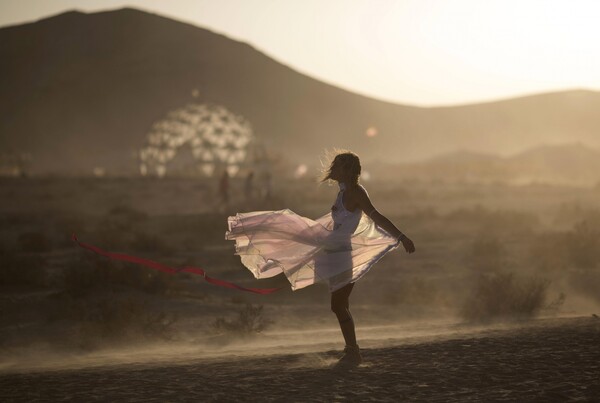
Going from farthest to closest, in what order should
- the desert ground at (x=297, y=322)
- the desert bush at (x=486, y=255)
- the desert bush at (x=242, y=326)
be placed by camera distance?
1. the desert bush at (x=486, y=255)
2. the desert bush at (x=242, y=326)
3. the desert ground at (x=297, y=322)

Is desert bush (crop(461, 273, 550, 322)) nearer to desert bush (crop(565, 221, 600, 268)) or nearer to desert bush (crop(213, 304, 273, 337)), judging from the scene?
desert bush (crop(213, 304, 273, 337))

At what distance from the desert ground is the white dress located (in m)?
0.64

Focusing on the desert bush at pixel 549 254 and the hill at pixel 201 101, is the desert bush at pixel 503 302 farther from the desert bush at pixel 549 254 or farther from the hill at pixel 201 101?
the hill at pixel 201 101

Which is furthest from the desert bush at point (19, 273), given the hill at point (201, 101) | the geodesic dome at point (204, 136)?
the hill at point (201, 101)

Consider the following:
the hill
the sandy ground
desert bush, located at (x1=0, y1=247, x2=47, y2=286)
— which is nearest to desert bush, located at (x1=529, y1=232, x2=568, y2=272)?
the sandy ground

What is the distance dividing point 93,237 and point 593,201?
24190 millimetres

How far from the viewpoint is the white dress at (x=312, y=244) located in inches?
317

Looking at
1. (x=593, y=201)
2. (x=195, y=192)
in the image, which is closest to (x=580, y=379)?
(x=593, y=201)

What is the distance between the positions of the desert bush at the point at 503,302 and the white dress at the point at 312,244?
4181 mm

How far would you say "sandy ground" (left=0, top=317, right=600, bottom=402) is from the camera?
6742mm

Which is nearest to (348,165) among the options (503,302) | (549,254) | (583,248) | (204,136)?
(503,302)

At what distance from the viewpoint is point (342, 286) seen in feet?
25.9

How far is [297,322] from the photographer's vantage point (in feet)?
40.4

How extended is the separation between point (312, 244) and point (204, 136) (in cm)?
7781
